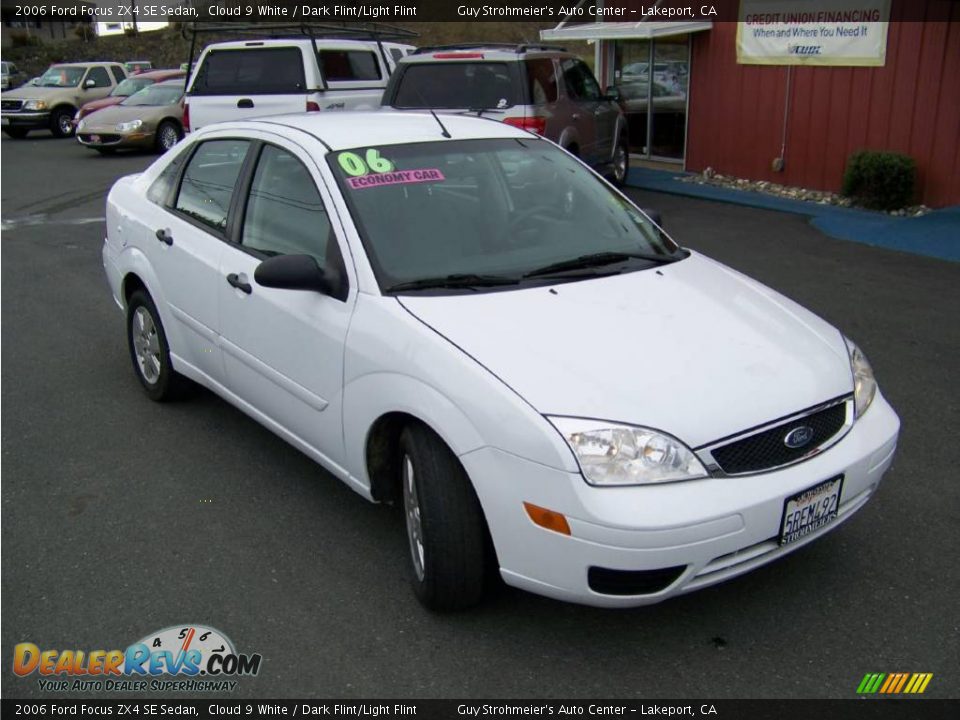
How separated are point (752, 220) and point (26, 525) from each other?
901 centimetres

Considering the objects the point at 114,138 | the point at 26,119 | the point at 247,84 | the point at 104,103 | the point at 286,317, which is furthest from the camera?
the point at 26,119

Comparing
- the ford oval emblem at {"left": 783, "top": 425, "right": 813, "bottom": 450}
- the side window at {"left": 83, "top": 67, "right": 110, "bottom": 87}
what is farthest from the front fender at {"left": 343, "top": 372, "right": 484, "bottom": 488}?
the side window at {"left": 83, "top": 67, "right": 110, "bottom": 87}

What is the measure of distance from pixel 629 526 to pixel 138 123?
18081 millimetres

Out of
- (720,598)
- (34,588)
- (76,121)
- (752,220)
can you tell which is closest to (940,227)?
(752,220)

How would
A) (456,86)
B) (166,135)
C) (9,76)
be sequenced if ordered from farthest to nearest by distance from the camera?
(9,76) < (166,135) < (456,86)

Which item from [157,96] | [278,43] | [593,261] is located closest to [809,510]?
[593,261]

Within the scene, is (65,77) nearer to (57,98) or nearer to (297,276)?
(57,98)

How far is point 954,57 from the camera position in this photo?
10.6 meters

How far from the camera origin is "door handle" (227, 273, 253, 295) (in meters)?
4.19

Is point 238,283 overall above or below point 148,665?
above

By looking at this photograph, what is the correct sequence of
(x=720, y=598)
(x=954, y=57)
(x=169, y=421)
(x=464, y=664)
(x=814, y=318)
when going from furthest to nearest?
(x=954, y=57) → (x=169, y=421) → (x=814, y=318) → (x=720, y=598) → (x=464, y=664)

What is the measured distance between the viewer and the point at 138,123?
61.0 ft

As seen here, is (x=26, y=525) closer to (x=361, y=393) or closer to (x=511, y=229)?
(x=361, y=393)

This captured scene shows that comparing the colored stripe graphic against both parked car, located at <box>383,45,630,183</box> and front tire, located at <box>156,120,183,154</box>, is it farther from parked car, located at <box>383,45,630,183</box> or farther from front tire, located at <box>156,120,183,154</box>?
front tire, located at <box>156,120,183,154</box>
